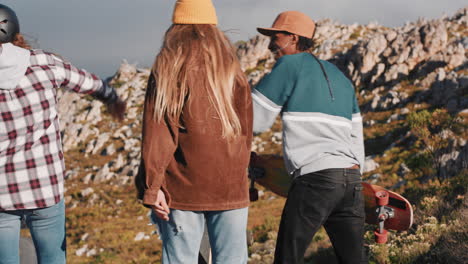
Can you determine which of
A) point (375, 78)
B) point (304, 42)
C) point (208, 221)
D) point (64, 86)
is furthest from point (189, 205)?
point (375, 78)

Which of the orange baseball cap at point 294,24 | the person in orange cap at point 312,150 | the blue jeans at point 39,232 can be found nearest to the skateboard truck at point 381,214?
the person in orange cap at point 312,150

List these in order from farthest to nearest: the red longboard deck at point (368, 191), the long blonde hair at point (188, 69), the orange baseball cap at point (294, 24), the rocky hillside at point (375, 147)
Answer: the rocky hillside at point (375, 147), the red longboard deck at point (368, 191), the orange baseball cap at point (294, 24), the long blonde hair at point (188, 69)

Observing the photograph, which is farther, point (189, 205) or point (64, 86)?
point (64, 86)

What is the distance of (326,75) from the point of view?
2.88 meters

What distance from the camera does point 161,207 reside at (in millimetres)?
2311

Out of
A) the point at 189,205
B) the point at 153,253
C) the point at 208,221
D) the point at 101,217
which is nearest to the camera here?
the point at 189,205

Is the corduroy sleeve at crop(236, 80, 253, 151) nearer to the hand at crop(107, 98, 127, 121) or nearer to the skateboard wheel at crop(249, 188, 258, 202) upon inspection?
the hand at crop(107, 98, 127, 121)

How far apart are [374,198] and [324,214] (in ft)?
6.54

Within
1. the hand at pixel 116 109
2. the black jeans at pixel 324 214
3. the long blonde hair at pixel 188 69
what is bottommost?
the black jeans at pixel 324 214

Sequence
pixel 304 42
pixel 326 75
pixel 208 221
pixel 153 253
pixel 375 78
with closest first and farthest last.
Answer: pixel 208 221, pixel 326 75, pixel 304 42, pixel 153 253, pixel 375 78

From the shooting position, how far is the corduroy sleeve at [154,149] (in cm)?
223

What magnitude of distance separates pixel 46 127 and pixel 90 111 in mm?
43674

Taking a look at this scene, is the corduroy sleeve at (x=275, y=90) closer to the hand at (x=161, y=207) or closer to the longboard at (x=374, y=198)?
the hand at (x=161, y=207)

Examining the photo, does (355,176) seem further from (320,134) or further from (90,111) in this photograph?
(90,111)
